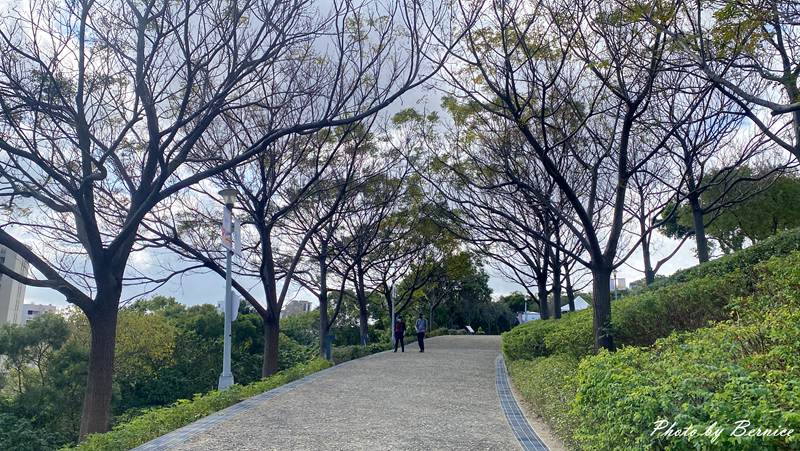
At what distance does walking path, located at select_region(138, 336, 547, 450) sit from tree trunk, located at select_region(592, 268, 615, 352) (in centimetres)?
148

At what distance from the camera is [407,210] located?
19.5 metres

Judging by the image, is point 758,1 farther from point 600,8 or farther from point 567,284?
point 567,284

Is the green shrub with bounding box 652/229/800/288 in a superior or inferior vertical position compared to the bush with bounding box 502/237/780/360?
superior

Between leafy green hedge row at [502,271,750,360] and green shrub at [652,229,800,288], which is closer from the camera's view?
leafy green hedge row at [502,271,750,360]

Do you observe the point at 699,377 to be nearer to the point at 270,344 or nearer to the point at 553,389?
the point at 553,389

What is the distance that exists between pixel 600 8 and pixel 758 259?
14.6 feet

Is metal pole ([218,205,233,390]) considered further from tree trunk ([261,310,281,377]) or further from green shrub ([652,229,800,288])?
green shrub ([652,229,800,288])

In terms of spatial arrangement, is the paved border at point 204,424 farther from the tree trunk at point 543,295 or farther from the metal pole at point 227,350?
the tree trunk at point 543,295

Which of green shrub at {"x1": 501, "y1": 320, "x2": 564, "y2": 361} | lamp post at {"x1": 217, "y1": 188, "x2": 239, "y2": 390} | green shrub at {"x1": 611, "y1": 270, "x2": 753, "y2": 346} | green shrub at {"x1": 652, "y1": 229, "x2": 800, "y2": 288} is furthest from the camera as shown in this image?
green shrub at {"x1": 501, "y1": 320, "x2": 564, "y2": 361}

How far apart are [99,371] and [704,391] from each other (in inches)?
305

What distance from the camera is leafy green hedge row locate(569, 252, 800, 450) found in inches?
89.7

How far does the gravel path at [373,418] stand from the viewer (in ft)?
17.6

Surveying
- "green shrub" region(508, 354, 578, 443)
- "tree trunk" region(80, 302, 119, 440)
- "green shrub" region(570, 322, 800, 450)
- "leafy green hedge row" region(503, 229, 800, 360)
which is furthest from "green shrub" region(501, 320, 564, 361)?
"tree trunk" region(80, 302, 119, 440)

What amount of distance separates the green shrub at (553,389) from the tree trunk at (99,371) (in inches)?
237
